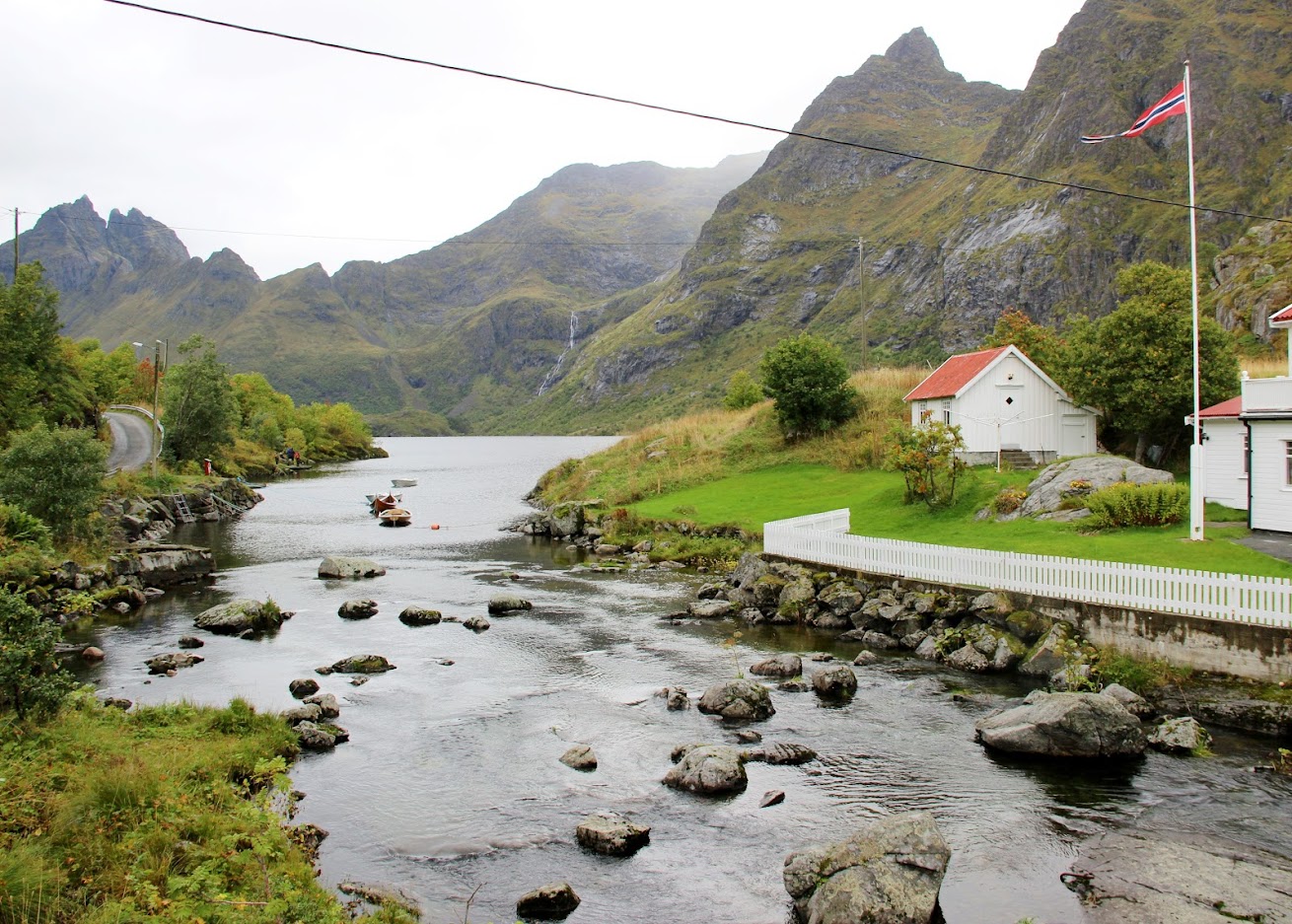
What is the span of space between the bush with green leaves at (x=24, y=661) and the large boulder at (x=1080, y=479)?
3095cm

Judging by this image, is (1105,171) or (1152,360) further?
(1105,171)

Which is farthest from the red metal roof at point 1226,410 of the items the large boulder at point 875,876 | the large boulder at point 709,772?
the large boulder at point 875,876

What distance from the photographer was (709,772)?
15.9 metres

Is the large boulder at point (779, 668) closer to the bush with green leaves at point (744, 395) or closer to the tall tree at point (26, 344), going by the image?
the tall tree at point (26, 344)

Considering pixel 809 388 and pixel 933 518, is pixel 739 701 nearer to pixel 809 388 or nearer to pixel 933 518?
pixel 933 518

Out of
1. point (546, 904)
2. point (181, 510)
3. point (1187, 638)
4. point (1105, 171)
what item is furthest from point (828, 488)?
point (1105, 171)

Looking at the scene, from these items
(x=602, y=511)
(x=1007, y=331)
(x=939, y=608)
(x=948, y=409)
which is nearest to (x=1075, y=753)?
(x=939, y=608)

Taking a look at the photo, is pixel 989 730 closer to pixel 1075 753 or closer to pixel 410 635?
pixel 1075 753

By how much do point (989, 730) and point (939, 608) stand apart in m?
8.40

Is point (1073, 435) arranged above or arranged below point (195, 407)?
below

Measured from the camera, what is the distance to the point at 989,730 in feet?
58.4

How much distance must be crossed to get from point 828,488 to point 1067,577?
2564 centimetres

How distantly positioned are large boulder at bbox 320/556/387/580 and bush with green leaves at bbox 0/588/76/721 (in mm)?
26026

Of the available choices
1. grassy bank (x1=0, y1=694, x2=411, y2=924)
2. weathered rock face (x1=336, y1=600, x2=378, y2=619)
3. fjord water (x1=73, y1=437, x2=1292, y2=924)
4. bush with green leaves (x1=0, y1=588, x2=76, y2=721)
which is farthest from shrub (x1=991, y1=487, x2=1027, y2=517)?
bush with green leaves (x1=0, y1=588, x2=76, y2=721)
